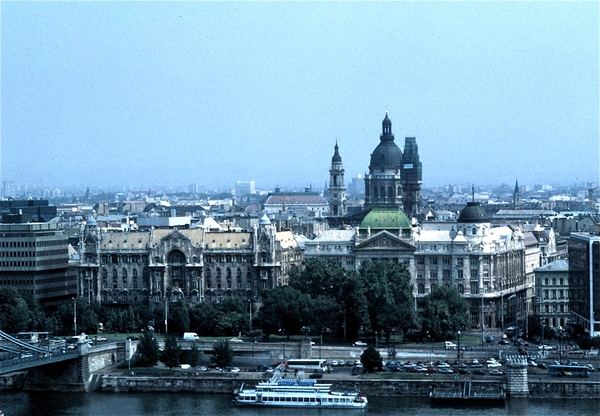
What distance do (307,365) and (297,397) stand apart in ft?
26.3

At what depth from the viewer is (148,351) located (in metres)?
99.1

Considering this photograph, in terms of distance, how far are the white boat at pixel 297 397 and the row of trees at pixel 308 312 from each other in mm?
15689

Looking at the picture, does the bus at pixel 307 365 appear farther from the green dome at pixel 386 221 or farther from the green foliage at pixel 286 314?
the green dome at pixel 386 221

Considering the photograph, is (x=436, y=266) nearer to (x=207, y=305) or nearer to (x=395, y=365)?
(x=207, y=305)

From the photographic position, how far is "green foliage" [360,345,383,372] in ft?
314

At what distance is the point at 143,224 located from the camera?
152 meters

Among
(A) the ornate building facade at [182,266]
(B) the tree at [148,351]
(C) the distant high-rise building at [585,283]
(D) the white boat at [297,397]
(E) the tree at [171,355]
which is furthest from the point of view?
(A) the ornate building facade at [182,266]

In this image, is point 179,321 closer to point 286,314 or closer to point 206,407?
point 286,314

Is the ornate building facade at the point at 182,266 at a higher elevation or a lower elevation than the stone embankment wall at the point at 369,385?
higher

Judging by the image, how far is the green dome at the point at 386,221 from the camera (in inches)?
4963

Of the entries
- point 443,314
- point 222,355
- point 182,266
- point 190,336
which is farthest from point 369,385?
point 182,266

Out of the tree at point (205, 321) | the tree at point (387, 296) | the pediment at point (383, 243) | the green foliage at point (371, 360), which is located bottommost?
the green foliage at point (371, 360)

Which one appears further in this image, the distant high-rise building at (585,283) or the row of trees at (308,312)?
the row of trees at (308,312)

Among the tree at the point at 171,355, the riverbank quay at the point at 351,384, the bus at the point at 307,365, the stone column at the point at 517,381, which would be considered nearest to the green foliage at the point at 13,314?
the riverbank quay at the point at 351,384
